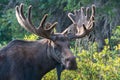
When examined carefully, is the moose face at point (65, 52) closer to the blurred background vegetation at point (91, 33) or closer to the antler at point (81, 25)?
the antler at point (81, 25)

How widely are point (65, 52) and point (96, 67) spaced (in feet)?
4.98

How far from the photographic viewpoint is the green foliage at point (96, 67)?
367 inches

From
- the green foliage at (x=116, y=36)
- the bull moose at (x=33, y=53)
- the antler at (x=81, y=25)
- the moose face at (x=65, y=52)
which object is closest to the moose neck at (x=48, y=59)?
the bull moose at (x=33, y=53)

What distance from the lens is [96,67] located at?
944 centimetres

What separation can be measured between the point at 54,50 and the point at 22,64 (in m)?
0.55

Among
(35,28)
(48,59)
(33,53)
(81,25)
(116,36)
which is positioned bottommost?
(116,36)

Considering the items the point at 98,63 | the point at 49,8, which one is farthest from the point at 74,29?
the point at 49,8

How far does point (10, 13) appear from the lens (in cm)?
1700

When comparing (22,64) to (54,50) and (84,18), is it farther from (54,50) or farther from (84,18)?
(84,18)

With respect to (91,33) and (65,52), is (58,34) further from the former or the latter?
(91,33)

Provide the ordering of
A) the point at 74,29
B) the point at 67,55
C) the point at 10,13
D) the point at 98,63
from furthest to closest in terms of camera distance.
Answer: the point at 10,13 → the point at 98,63 → the point at 74,29 → the point at 67,55

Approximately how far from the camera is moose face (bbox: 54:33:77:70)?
792cm

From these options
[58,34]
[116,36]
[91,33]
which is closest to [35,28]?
[58,34]

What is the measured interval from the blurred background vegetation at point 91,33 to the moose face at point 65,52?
127 cm
